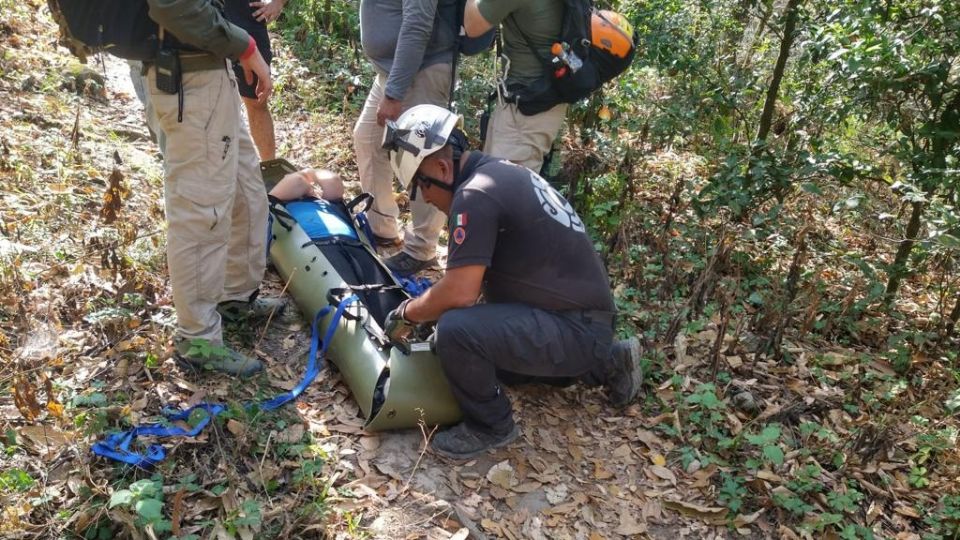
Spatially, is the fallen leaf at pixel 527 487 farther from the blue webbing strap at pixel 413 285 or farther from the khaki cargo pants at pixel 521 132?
the khaki cargo pants at pixel 521 132

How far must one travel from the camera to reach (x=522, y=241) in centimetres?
335

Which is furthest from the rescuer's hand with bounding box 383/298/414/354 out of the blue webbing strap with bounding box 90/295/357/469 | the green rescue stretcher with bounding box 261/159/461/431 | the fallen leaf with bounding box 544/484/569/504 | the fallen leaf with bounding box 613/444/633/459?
the fallen leaf with bounding box 613/444/633/459

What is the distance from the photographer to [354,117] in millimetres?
6914

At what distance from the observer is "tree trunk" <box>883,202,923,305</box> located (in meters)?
4.68

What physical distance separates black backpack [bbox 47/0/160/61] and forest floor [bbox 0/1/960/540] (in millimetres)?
1082

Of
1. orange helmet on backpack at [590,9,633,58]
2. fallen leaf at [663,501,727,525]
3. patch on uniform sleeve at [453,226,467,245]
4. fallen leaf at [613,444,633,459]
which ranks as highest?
orange helmet on backpack at [590,9,633,58]

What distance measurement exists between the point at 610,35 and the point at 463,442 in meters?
2.51

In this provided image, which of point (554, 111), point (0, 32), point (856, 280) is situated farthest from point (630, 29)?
point (0, 32)

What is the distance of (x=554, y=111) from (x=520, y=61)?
0.38 m

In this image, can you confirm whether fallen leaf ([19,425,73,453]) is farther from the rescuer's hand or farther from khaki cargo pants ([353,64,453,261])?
khaki cargo pants ([353,64,453,261])

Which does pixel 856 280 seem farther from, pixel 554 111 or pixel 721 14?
pixel 721 14

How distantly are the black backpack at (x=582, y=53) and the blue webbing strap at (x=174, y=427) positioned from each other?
5.77 feet

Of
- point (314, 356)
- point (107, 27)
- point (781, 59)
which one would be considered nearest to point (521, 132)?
point (314, 356)

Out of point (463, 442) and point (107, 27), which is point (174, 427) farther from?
point (107, 27)
